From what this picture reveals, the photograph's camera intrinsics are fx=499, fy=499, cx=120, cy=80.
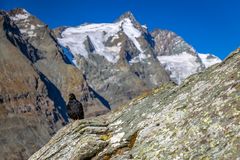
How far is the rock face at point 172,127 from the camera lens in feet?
39.0

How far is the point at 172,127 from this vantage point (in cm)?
1380

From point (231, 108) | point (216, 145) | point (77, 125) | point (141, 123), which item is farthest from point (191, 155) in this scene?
point (77, 125)

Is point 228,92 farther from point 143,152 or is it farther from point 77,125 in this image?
point 77,125

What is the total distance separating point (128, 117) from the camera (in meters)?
17.6

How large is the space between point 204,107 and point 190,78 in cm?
394

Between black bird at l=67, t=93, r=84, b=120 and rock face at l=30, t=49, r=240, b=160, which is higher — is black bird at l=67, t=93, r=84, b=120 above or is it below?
above

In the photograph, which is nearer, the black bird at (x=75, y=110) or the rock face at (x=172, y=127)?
the rock face at (x=172, y=127)

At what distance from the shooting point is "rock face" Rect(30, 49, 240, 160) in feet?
39.0

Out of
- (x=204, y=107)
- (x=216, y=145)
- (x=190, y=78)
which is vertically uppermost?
(x=190, y=78)

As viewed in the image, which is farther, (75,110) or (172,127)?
(75,110)

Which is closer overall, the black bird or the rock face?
the rock face

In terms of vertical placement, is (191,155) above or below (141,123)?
below

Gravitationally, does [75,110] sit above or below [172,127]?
above

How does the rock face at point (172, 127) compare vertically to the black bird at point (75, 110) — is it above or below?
below
